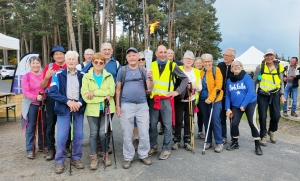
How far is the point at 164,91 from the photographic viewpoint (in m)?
4.36

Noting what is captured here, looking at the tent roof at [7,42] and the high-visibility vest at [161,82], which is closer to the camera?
the high-visibility vest at [161,82]

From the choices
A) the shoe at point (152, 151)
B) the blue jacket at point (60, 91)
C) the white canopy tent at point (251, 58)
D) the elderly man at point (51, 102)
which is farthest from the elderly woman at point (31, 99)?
the white canopy tent at point (251, 58)

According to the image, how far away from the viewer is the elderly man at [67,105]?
3.79 meters

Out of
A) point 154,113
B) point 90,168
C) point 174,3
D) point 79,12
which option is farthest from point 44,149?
point 174,3

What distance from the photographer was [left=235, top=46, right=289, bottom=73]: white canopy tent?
19453 millimetres

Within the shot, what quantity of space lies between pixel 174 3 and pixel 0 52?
3369 cm

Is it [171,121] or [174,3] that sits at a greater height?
[174,3]

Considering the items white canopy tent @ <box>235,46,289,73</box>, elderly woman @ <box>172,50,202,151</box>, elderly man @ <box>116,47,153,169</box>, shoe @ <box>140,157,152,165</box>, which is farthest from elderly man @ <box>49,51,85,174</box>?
white canopy tent @ <box>235,46,289,73</box>

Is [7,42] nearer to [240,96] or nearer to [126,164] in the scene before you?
[126,164]

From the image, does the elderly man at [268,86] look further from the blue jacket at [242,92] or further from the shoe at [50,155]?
the shoe at [50,155]

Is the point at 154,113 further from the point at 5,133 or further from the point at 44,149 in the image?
the point at 5,133

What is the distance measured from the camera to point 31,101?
4477mm

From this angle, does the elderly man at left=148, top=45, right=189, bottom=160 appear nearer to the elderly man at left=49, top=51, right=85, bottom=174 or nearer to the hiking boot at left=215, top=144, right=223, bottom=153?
the hiking boot at left=215, top=144, right=223, bottom=153

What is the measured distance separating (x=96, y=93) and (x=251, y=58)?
1923 centimetres
